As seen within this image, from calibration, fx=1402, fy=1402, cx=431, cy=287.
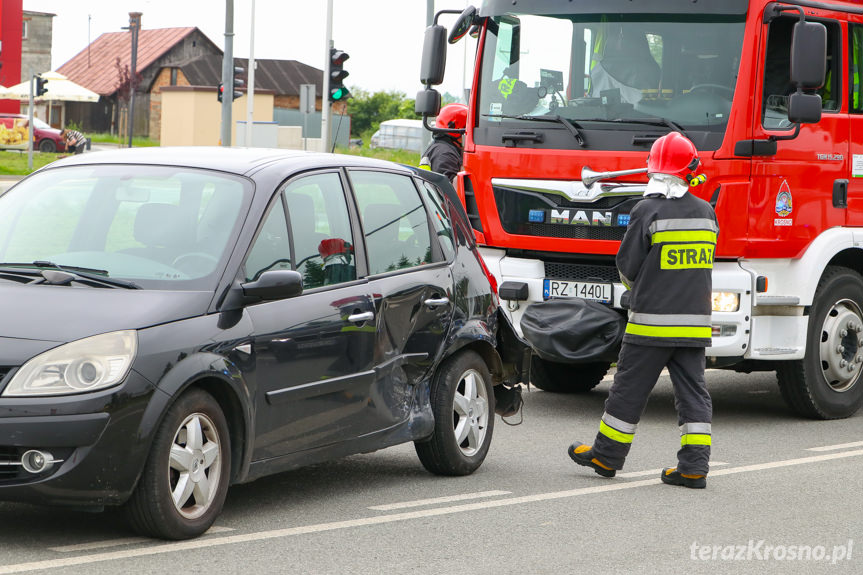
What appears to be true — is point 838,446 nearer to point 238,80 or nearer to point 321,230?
point 321,230

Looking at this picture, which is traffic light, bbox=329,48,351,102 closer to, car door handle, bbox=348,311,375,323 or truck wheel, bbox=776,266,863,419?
truck wheel, bbox=776,266,863,419

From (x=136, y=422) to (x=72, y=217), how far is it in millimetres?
1498

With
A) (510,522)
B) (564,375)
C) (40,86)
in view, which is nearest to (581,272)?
(564,375)

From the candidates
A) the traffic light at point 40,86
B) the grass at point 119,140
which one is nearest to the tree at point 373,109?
the grass at point 119,140

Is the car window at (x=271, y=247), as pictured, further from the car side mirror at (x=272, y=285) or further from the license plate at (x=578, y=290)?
the license plate at (x=578, y=290)

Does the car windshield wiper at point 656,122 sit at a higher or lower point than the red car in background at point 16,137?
higher

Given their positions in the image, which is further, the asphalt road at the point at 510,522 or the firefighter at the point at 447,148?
the firefighter at the point at 447,148

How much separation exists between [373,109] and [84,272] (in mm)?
93647

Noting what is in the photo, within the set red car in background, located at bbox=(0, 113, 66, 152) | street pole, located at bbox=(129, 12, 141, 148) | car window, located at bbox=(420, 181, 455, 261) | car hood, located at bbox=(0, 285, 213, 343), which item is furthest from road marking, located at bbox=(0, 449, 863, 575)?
street pole, located at bbox=(129, 12, 141, 148)

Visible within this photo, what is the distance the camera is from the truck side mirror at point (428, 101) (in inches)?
435

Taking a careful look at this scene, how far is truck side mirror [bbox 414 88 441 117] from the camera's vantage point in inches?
435

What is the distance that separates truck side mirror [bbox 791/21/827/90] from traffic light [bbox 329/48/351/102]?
16744 mm

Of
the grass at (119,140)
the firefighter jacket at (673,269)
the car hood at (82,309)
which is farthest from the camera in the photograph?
the grass at (119,140)

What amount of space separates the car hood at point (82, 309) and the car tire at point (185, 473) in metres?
0.36
